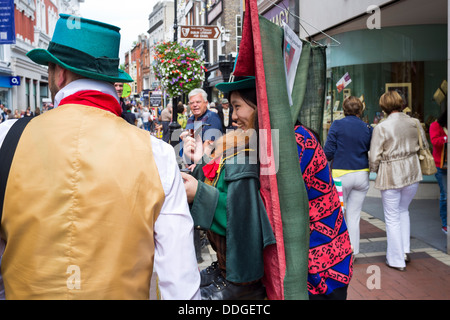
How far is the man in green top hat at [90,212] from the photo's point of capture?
4.57 feet

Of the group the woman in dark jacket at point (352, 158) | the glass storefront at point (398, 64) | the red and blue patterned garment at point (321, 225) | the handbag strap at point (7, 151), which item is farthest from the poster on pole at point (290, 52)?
the glass storefront at point (398, 64)

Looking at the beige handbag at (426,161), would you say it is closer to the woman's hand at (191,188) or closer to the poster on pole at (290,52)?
the poster on pole at (290,52)

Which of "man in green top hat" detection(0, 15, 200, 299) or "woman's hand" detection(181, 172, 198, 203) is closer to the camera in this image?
"man in green top hat" detection(0, 15, 200, 299)

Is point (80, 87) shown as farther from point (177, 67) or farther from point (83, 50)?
point (177, 67)

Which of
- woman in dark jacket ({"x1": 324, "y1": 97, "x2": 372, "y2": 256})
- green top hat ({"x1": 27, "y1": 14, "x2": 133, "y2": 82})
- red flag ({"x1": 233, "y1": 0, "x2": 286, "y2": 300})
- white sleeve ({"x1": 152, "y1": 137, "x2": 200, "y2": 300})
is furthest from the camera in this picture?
woman in dark jacket ({"x1": 324, "y1": 97, "x2": 372, "y2": 256})

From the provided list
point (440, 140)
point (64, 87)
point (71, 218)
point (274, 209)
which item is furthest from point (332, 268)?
point (440, 140)

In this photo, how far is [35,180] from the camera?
142 centimetres

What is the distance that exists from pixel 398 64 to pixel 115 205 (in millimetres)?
9457

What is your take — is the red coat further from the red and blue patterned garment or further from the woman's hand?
the woman's hand

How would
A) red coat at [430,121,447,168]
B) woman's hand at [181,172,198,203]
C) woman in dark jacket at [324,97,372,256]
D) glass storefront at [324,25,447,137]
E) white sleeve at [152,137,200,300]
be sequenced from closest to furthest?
white sleeve at [152,137,200,300]
woman's hand at [181,172,198,203]
woman in dark jacket at [324,97,372,256]
red coat at [430,121,447,168]
glass storefront at [324,25,447,137]

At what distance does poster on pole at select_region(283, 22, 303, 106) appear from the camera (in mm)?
1976

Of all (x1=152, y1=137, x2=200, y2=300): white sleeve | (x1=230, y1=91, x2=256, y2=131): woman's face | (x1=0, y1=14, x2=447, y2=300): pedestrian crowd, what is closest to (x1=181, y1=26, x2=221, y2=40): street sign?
(x1=230, y1=91, x2=256, y2=131): woman's face

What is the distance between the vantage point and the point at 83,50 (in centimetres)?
165

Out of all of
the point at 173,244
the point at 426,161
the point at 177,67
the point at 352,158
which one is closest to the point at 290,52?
the point at 173,244
